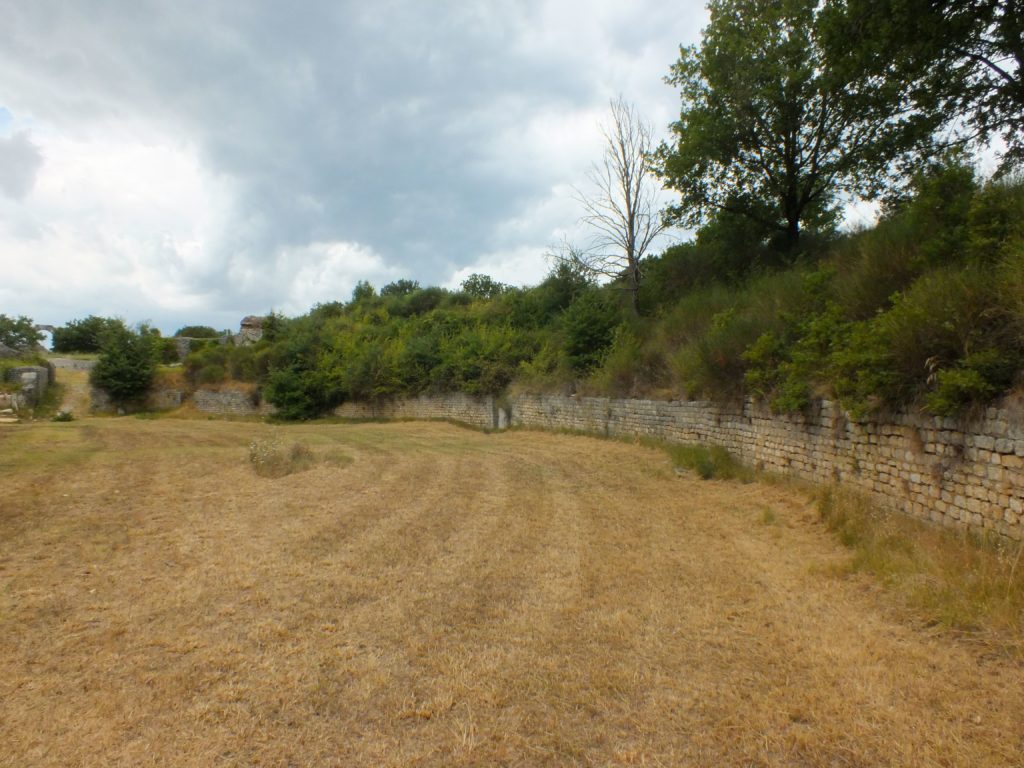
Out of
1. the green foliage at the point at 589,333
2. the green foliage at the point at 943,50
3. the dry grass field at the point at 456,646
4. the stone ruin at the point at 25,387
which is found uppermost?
the green foliage at the point at 943,50

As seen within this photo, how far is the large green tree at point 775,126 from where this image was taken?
643 inches

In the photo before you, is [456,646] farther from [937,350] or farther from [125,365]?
[125,365]

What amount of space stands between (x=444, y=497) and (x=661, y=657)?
5412 millimetres

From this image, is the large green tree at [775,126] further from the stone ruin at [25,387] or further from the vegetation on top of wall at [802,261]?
the stone ruin at [25,387]

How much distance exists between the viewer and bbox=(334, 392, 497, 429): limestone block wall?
26.8m

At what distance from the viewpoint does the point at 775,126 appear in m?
17.4

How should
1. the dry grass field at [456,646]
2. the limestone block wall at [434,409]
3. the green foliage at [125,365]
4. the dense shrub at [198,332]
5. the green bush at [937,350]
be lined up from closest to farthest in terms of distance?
the dry grass field at [456,646]
the green bush at [937,350]
the limestone block wall at [434,409]
the green foliage at [125,365]
the dense shrub at [198,332]

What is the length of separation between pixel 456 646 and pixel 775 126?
1843 cm

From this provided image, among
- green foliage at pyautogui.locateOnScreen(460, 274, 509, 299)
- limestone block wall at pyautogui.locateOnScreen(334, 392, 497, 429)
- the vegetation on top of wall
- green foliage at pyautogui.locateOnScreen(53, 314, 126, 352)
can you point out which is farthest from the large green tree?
green foliage at pyautogui.locateOnScreen(53, 314, 126, 352)

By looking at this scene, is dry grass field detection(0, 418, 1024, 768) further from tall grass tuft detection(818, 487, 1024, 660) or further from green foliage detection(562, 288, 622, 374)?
green foliage detection(562, 288, 622, 374)

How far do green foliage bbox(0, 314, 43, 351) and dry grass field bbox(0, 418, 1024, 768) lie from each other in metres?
63.4

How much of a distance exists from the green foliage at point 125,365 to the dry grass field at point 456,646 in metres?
35.2

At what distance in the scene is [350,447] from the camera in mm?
14961

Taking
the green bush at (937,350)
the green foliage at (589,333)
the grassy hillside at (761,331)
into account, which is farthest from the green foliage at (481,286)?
the green bush at (937,350)
